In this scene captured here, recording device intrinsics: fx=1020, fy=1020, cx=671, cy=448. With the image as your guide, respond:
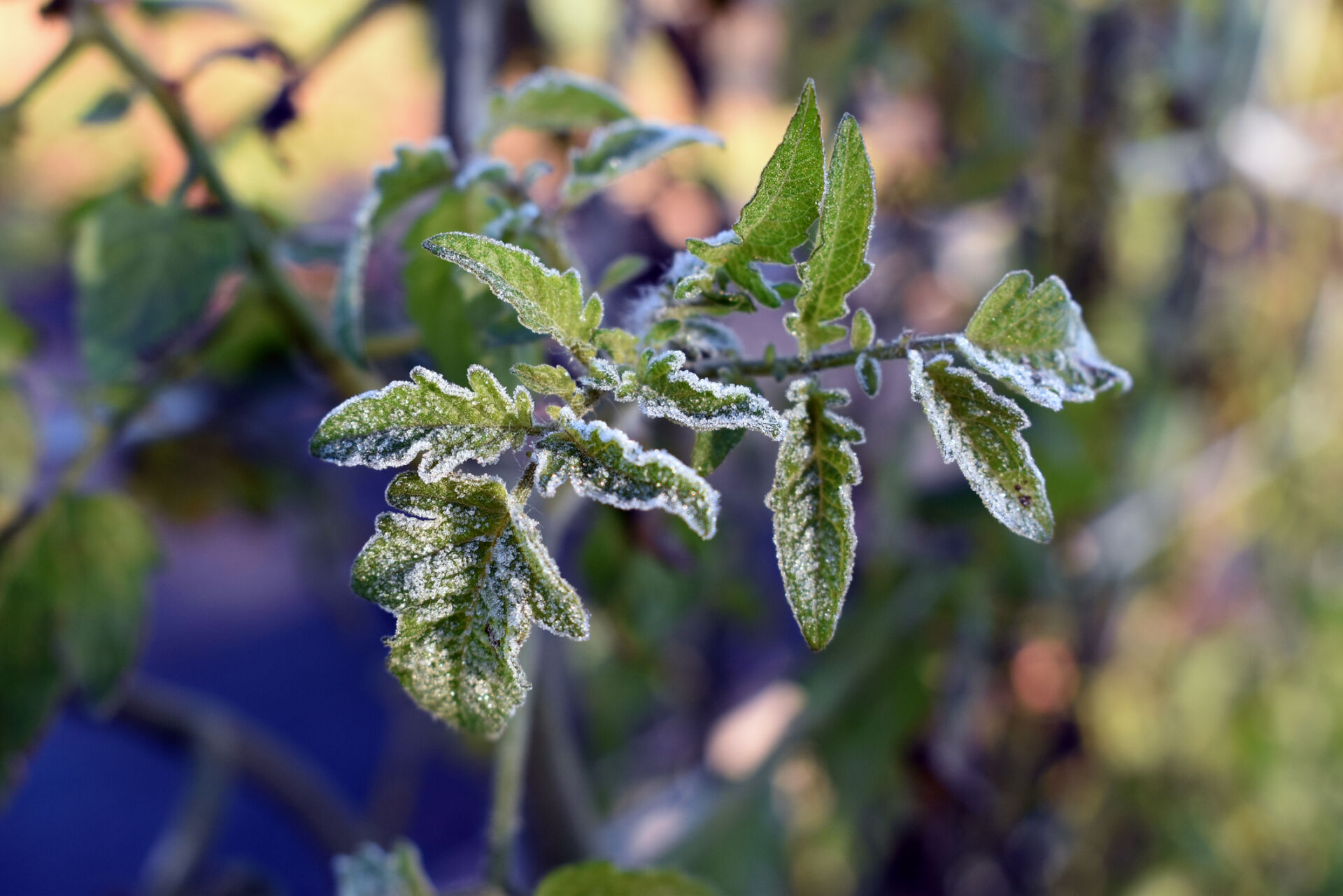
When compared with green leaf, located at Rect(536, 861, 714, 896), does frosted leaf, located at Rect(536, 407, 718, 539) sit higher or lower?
higher

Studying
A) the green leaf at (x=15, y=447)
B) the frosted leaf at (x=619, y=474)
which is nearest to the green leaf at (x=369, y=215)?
the frosted leaf at (x=619, y=474)

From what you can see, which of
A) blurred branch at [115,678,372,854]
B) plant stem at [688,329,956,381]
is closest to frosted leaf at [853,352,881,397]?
plant stem at [688,329,956,381]

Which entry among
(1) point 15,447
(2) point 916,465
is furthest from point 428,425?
(2) point 916,465

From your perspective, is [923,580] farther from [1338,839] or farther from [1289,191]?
[1338,839]

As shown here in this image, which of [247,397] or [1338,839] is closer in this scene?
[247,397]

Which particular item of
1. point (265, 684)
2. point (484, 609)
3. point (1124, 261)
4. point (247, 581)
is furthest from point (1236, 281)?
point (247, 581)

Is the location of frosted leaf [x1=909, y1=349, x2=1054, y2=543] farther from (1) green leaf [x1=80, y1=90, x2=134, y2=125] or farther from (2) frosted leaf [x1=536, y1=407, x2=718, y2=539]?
(1) green leaf [x1=80, y1=90, x2=134, y2=125]

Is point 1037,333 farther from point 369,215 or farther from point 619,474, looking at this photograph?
point 369,215

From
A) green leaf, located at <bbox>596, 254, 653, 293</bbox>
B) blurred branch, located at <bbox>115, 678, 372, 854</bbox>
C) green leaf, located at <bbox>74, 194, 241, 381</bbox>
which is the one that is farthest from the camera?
blurred branch, located at <bbox>115, 678, 372, 854</bbox>
